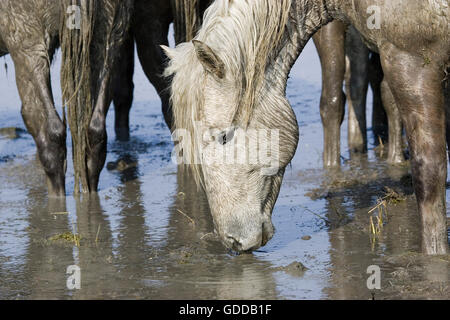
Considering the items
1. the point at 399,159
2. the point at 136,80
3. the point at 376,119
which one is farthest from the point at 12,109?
the point at 399,159

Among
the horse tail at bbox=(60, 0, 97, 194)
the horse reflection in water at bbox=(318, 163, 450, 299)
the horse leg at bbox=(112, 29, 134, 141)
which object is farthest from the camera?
the horse leg at bbox=(112, 29, 134, 141)

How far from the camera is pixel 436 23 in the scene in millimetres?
5082

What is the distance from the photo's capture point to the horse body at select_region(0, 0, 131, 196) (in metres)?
7.05

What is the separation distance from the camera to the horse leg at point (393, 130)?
8484mm

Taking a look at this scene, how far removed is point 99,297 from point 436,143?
2047mm

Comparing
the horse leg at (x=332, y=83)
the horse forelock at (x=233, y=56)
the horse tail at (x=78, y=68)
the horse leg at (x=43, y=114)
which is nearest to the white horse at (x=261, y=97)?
the horse forelock at (x=233, y=56)

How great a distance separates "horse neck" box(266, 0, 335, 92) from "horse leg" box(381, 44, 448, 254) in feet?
1.74

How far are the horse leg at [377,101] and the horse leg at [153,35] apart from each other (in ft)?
7.50

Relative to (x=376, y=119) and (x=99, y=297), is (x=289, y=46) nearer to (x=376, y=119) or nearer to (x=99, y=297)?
(x=99, y=297)

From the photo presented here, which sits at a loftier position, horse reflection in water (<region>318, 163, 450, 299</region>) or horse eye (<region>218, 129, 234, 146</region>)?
horse eye (<region>218, 129, 234, 146</region>)

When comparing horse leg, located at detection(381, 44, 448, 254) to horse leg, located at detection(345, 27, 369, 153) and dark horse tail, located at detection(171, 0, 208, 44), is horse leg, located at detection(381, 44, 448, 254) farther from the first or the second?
horse leg, located at detection(345, 27, 369, 153)

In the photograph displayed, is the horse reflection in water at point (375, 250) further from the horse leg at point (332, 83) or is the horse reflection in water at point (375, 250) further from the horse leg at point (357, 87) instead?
the horse leg at point (357, 87)

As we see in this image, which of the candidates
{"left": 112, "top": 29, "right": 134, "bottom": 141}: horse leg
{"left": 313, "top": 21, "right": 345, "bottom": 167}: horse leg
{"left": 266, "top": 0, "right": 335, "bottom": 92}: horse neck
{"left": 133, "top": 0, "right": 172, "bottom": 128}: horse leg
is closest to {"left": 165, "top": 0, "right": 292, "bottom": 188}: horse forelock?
{"left": 266, "top": 0, "right": 335, "bottom": 92}: horse neck

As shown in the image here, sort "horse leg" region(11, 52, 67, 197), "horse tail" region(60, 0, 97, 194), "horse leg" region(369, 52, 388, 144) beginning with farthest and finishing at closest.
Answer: "horse leg" region(369, 52, 388, 144) → "horse leg" region(11, 52, 67, 197) → "horse tail" region(60, 0, 97, 194)
